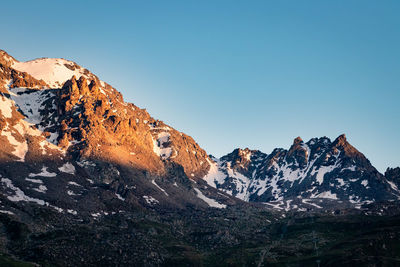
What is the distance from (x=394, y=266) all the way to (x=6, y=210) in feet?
625

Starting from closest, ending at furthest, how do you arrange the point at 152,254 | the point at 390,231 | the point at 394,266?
the point at 394,266, the point at 152,254, the point at 390,231

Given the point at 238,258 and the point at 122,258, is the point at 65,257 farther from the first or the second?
the point at 238,258

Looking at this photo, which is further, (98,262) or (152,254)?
(152,254)

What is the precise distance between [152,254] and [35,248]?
54.5 m

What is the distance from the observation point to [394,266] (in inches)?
5723

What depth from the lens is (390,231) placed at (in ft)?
618

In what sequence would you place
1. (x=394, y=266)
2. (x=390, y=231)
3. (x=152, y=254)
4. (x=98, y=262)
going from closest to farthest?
(x=394, y=266) < (x=98, y=262) < (x=152, y=254) < (x=390, y=231)

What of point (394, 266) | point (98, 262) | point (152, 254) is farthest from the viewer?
point (152, 254)

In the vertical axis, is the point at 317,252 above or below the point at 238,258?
above

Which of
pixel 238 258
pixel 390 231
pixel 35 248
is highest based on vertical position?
pixel 390 231

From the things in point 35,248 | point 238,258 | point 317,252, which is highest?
point 317,252

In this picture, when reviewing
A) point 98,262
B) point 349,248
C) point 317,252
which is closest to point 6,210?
point 98,262

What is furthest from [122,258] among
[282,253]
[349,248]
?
[349,248]

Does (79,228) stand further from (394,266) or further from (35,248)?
(394,266)
